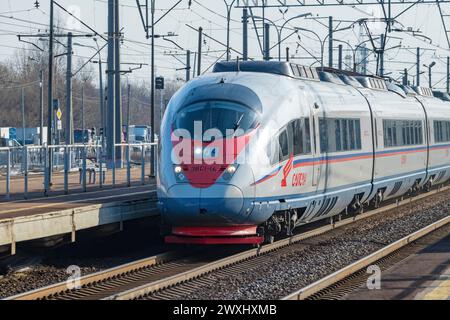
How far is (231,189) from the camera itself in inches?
571

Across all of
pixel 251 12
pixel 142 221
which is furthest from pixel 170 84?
pixel 142 221

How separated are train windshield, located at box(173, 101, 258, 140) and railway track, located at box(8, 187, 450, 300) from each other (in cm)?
221

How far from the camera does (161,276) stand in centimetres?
1396

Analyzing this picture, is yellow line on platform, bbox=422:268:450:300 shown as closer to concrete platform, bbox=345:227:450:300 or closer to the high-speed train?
concrete platform, bbox=345:227:450:300

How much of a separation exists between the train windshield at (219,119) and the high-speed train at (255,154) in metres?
0.02

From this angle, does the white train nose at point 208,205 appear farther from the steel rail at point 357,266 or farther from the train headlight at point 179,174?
the steel rail at point 357,266

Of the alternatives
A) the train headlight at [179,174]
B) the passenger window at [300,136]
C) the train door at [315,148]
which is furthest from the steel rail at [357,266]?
the train headlight at [179,174]

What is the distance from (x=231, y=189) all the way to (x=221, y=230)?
814 mm

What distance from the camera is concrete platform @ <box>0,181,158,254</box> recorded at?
13688 millimetres

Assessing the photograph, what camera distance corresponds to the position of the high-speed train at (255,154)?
14617 mm

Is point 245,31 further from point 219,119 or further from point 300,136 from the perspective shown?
point 219,119

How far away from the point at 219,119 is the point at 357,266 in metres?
3.37

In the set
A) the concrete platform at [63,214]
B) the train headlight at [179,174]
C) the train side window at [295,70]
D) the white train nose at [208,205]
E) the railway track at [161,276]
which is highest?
the train side window at [295,70]

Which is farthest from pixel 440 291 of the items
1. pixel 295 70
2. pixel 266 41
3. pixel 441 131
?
pixel 266 41
